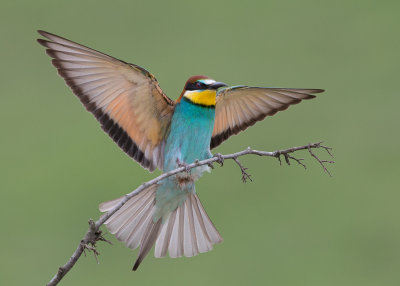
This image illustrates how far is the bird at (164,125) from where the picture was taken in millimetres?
1640

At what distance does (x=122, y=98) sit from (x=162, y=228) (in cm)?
28

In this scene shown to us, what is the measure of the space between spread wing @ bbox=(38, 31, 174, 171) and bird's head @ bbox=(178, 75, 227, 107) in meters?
0.05

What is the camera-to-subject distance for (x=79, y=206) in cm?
363

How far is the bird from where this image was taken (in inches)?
64.6

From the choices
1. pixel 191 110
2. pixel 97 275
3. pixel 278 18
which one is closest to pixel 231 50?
pixel 278 18

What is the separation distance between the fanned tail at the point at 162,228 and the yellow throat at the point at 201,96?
8.1 inches

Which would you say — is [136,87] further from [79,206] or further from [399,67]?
[399,67]

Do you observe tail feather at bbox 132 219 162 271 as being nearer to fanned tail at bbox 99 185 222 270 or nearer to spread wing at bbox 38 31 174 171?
fanned tail at bbox 99 185 222 270

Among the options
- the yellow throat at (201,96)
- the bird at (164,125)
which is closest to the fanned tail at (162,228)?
the bird at (164,125)

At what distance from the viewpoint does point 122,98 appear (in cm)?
171

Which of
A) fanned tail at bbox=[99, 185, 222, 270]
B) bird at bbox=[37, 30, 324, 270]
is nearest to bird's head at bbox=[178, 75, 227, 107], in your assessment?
bird at bbox=[37, 30, 324, 270]

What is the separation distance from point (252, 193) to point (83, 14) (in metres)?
2.03

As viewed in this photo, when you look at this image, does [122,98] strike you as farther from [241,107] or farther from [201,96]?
[241,107]

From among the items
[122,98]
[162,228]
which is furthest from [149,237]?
[122,98]
